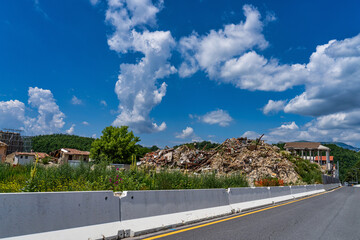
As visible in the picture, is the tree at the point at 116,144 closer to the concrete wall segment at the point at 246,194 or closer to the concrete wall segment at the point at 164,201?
the concrete wall segment at the point at 246,194

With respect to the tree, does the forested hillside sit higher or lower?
higher

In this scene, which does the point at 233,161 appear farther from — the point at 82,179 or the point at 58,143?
the point at 58,143

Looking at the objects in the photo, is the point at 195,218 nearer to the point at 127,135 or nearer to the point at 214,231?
the point at 214,231

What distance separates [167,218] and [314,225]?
4.71m

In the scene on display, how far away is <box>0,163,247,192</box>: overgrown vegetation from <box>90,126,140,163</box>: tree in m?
64.5

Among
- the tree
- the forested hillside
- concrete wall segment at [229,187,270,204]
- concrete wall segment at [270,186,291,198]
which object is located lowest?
concrete wall segment at [270,186,291,198]

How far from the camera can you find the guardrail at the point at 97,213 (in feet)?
15.2

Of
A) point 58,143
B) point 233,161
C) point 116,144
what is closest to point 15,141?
point 58,143

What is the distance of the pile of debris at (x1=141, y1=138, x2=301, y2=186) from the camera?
27.9 metres

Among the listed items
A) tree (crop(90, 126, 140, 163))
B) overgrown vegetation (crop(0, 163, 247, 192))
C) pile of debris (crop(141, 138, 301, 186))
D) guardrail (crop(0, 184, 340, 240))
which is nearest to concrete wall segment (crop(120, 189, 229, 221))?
guardrail (crop(0, 184, 340, 240))

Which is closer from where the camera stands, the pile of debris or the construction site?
the pile of debris

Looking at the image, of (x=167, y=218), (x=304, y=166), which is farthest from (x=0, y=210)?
(x=304, y=166)

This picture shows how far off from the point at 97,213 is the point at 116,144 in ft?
235

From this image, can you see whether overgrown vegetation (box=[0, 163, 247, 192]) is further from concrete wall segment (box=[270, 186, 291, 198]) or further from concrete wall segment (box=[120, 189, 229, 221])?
concrete wall segment (box=[270, 186, 291, 198])
